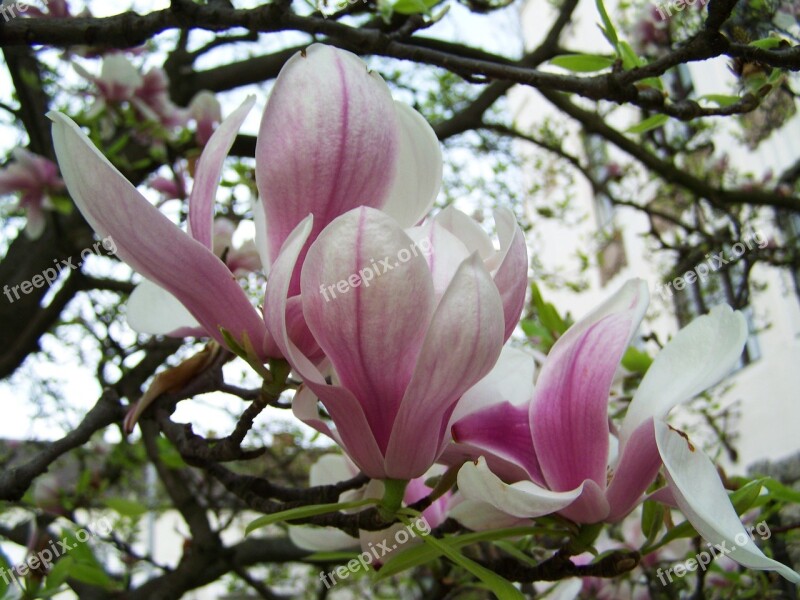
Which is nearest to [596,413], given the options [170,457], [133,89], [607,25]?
[607,25]

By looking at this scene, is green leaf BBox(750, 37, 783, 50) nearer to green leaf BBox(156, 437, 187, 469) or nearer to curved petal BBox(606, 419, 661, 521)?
curved petal BBox(606, 419, 661, 521)

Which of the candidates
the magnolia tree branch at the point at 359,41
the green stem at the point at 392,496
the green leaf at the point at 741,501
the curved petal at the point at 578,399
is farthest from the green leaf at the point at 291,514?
the magnolia tree branch at the point at 359,41

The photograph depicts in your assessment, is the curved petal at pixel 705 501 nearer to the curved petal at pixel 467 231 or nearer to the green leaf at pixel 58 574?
the curved petal at pixel 467 231

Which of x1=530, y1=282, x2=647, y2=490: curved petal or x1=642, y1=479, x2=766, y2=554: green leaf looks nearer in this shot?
x1=530, y1=282, x2=647, y2=490: curved petal

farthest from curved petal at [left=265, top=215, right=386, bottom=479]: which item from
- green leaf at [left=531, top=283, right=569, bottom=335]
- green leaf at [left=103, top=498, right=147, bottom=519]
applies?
green leaf at [left=103, top=498, right=147, bottom=519]

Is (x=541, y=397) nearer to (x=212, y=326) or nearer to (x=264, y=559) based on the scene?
(x=212, y=326)

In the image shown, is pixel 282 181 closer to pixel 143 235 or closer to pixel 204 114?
pixel 143 235

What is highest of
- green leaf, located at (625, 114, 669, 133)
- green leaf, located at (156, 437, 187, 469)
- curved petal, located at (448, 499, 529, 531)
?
green leaf, located at (156, 437, 187, 469)
